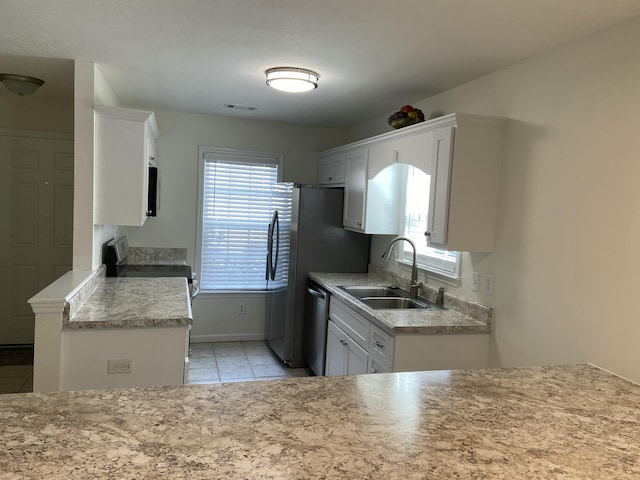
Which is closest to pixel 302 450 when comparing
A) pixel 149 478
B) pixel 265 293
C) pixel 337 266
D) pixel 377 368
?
pixel 149 478

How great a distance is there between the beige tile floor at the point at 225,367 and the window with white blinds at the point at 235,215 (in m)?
0.62

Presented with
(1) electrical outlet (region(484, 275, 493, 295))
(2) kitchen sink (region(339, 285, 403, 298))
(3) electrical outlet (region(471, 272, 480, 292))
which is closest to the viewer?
(1) electrical outlet (region(484, 275, 493, 295))

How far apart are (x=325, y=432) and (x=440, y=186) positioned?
1.85 metres

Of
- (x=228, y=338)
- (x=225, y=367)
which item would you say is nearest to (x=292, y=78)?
(x=225, y=367)

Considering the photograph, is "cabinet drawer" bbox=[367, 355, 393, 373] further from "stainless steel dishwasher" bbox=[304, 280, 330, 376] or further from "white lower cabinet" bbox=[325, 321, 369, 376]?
"stainless steel dishwasher" bbox=[304, 280, 330, 376]

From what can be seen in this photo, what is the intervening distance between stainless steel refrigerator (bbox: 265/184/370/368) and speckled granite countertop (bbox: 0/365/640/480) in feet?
8.65

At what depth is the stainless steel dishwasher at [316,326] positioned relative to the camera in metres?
3.90

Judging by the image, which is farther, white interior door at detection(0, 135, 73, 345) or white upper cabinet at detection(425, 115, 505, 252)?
white interior door at detection(0, 135, 73, 345)

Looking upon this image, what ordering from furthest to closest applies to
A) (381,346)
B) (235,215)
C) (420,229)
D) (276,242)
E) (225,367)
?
(235,215)
(276,242)
(225,367)
(420,229)
(381,346)

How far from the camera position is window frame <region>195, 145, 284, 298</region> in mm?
4914

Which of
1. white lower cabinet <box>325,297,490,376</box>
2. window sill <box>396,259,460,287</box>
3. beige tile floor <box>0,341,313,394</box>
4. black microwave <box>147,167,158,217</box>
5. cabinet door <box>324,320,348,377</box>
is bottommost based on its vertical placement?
beige tile floor <box>0,341,313,394</box>

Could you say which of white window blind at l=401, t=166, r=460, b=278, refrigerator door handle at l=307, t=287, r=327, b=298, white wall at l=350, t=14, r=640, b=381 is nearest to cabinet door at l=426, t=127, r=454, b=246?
white wall at l=350, t=14, r=640, b=381

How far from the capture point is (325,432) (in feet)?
4.21

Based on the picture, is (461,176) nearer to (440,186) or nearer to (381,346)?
(440,186)
